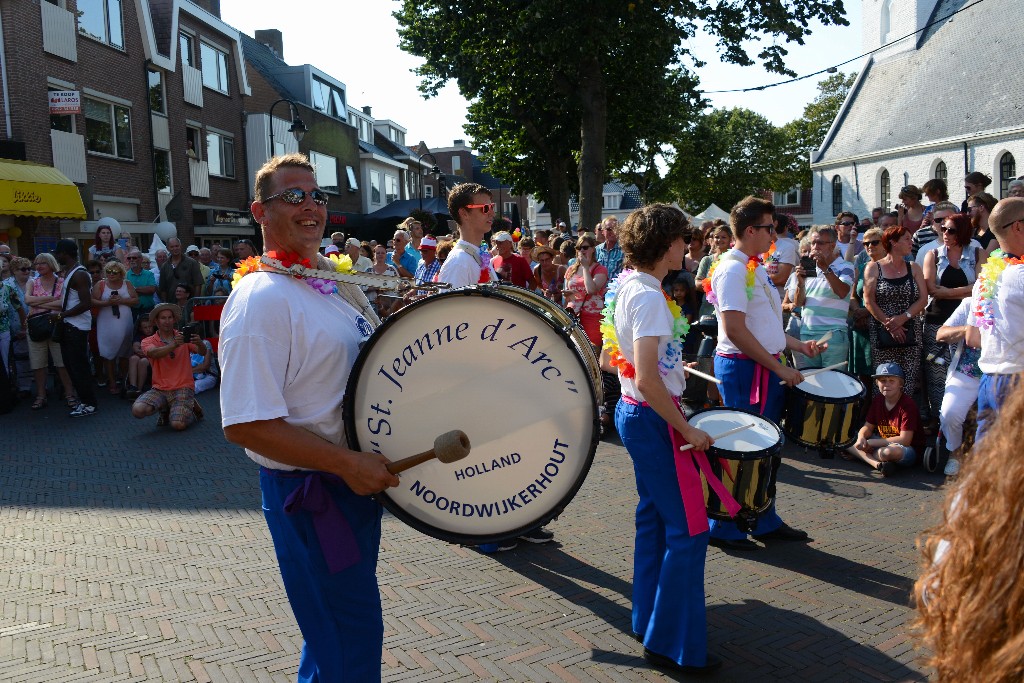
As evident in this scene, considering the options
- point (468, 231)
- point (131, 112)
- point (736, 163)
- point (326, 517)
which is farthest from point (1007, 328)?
point (736, 163)

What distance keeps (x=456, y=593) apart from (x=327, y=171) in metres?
39.8

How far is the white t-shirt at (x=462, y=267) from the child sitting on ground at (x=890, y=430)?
11.5ft

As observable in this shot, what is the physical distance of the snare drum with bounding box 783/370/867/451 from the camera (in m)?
4.97

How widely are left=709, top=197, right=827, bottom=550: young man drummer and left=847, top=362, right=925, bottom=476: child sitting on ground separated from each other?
1.93 m

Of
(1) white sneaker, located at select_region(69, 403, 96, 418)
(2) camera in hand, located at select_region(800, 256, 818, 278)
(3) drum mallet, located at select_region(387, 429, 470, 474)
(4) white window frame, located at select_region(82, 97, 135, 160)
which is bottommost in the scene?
(1) white sneaker, located at select_region(69, 403, 96, 418)

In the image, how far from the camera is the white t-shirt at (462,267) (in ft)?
18.4

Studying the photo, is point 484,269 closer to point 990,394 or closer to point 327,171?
point 990,394

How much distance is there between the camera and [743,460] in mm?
3973

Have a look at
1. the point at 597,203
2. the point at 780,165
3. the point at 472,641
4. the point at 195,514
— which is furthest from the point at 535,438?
the point at 780,165

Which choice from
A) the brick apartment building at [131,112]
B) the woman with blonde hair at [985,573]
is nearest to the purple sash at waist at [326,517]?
the woman with blonde hair at [985,573]

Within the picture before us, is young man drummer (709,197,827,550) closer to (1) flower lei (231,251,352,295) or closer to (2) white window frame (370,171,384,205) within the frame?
(1) flower lei (231,251,352,295)

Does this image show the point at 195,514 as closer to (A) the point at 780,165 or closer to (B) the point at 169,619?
(B) the point at 169,619

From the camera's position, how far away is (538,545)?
5301 millimetres

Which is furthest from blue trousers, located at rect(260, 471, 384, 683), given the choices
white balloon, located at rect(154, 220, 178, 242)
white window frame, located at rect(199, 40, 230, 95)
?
white window frame, located at rect(199, 40, 230, 95)
